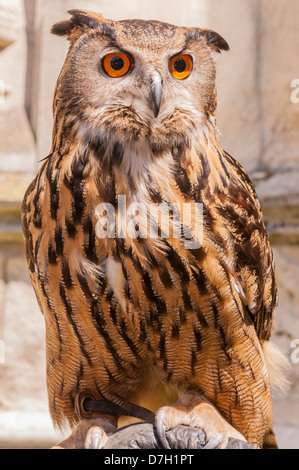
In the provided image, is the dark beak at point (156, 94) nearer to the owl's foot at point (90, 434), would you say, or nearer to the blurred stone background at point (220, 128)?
the blurred stone background at point (220, 128)

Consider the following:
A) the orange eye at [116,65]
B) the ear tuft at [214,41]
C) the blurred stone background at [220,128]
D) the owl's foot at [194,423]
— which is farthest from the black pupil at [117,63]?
the owl's foot at [194,423]

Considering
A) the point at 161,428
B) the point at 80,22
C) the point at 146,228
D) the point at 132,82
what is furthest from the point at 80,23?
the point at 161,428

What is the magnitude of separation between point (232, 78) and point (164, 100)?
44 centimetres

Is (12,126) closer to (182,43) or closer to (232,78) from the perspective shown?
(232,78)

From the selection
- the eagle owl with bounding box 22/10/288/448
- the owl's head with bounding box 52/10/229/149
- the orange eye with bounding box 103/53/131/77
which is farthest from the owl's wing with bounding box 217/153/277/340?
the orange eye with bounding box 103/53/131/77

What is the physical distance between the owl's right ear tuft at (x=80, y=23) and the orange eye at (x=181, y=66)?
11cm

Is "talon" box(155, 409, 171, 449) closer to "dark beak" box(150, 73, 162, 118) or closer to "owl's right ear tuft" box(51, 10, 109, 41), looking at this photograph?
"dark beak" box(150, 73, 162, 118)

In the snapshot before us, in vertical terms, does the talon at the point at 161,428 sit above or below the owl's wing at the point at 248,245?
below

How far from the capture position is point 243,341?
77cm

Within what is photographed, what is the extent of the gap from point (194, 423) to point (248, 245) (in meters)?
0.28

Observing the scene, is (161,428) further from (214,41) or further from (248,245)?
(214,41)

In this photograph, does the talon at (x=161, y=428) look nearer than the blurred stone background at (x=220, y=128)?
Yes

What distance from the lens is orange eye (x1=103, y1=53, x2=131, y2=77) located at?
71 centimetres

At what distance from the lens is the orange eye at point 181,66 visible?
0.73 m
